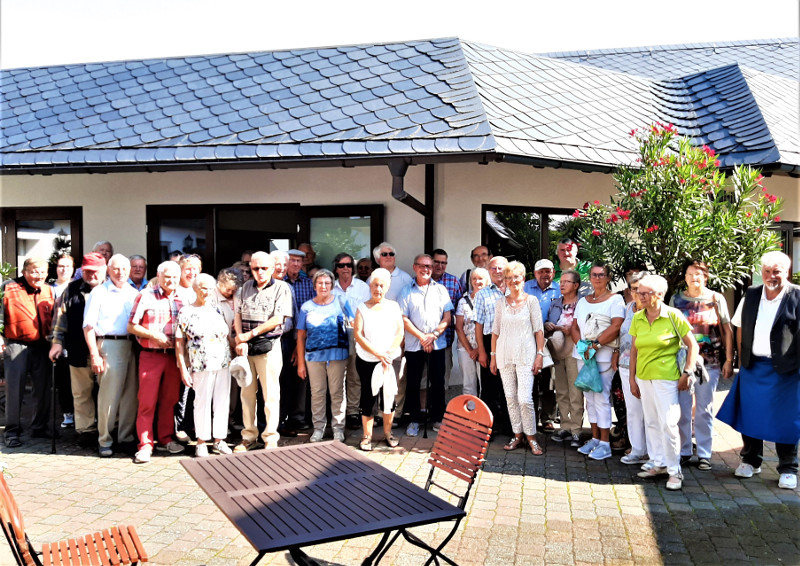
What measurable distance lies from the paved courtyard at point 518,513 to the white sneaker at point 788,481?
62mm

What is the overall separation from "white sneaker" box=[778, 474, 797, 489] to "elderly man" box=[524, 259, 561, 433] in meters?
2.20

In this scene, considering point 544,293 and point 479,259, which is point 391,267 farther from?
point 544,293

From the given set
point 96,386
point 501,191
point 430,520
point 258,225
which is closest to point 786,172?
point 501,191

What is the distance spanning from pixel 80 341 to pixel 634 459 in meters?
5.11

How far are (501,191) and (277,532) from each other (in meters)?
6.82

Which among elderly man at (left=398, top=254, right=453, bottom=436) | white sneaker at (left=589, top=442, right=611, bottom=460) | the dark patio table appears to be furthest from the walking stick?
white sneaker at (left=589, top=442, right=611, bottom=460)

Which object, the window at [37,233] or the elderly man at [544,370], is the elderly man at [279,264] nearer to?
the elderly man at [544,370]

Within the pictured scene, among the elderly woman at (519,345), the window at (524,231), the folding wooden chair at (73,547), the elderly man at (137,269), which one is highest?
the window at (524,231)

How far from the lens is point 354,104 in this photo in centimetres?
894

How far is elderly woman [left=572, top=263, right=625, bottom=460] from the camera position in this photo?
620cm

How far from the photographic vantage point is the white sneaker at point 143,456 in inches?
248

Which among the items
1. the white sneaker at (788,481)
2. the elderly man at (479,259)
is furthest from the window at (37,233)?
the white sneaker at (788,481)

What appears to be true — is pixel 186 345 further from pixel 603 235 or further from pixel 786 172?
pixel 786 172

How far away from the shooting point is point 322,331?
6715 mm
